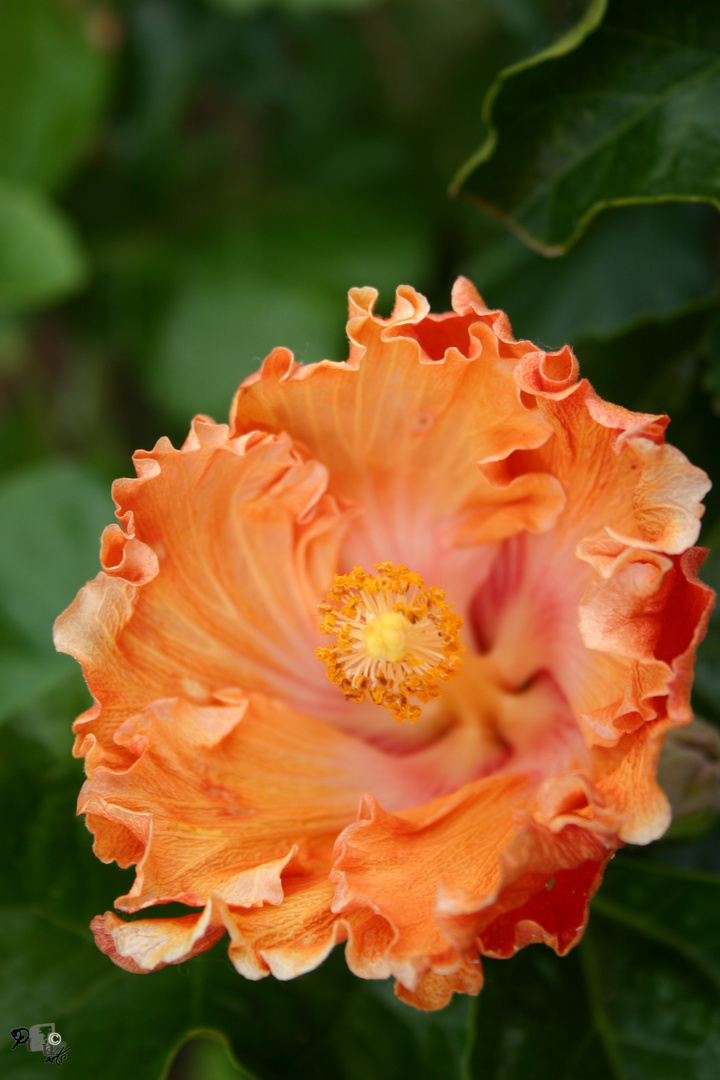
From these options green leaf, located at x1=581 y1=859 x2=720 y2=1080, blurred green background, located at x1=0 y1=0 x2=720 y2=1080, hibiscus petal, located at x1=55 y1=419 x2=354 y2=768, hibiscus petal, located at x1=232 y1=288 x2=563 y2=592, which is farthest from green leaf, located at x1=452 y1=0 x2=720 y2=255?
green leaf, located at x1=581 y1=859 x2=720 y2=1080

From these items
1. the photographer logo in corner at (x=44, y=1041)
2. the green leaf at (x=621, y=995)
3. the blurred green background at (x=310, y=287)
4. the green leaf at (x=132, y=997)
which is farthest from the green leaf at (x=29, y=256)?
the green leaf at (x=621, y=995)

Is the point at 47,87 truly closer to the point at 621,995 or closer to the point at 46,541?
the point at 46,541

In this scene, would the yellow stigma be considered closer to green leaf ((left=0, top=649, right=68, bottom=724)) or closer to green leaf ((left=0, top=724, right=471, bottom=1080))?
green leaf ((left=0, top=724, right=471, bottom=1080))

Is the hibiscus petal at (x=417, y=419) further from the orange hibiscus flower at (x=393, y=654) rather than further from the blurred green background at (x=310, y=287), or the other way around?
the blurred green background at (x=310, y=287)

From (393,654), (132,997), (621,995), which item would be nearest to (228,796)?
(393,654)

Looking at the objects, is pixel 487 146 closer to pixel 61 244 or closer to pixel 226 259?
pixel 61 244

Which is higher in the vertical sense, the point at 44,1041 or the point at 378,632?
the point at 378,632
